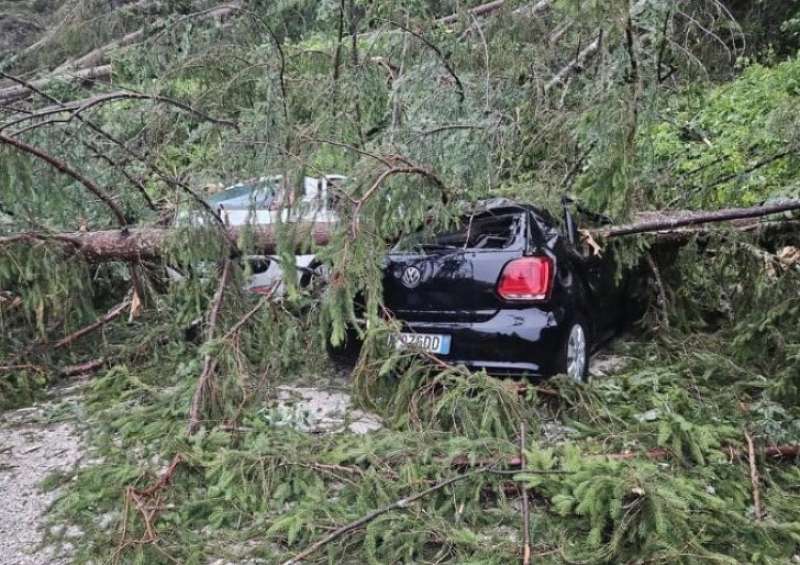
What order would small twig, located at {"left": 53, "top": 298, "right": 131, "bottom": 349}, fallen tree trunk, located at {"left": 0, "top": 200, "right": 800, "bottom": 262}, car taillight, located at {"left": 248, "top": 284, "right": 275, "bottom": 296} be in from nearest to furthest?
fallen tree trunk, located at {"left": 0, "top": 200, "right": 800, "bottom": 262}
car taillight, located at {"left": 248, "top": 284, "right": 275, "bottom": 296}
small twig, located at {"left": 53, "top": 298, "right": 131, "bottom": 349}

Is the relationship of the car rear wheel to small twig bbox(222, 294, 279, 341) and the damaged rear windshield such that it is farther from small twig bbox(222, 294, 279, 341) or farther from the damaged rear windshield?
small twig bbox(222, 294, 279, 341)

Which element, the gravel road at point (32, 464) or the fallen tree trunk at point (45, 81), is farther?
the fallen tree trunk at point (45, 81)

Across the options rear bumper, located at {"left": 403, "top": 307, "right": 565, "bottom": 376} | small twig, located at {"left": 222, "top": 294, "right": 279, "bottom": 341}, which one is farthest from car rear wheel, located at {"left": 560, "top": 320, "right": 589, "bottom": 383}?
small twig, located at {"left": 222, "top": 294, "right": 279, "bottom": 341}

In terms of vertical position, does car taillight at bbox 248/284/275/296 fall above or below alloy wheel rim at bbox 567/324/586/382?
above

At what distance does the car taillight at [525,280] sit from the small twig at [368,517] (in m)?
1.43

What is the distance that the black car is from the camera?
14.7 feet

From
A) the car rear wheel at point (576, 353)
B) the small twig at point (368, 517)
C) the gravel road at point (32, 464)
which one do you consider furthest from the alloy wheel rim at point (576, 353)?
the gravel road at point (32, 464)

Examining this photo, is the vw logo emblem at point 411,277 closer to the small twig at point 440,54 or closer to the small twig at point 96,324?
the small twig at point 440,54

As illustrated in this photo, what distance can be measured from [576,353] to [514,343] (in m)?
0.71

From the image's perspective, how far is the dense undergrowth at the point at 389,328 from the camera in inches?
127

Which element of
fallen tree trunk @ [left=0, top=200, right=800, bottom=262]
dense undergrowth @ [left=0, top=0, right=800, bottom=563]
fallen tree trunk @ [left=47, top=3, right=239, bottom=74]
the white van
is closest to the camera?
dense undergrowth @ [left=0, top=0, right=800, bottom=563]

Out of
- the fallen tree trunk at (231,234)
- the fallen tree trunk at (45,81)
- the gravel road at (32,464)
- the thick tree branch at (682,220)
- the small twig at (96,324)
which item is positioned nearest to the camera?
the gravel road at (32,464)

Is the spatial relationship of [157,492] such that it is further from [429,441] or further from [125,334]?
[125,334]

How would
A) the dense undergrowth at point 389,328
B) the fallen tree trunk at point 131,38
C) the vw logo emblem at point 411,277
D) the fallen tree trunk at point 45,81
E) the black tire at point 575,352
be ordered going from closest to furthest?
the dense undergrowth at point 389,328
the black tire at point 575,352
the vw logo emblem at point 411,277
the fallen tree trunk at point 131,38
the fallen tree trunk at point 45,81
